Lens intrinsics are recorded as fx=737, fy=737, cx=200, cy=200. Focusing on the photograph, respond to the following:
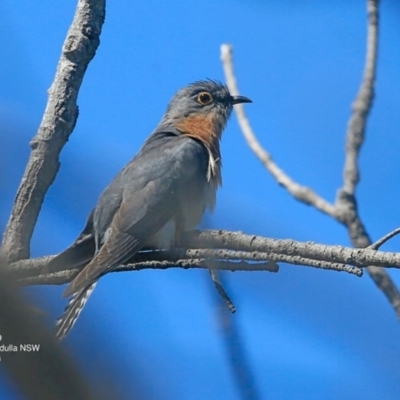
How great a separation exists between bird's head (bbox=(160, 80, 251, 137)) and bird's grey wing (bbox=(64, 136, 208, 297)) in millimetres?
841

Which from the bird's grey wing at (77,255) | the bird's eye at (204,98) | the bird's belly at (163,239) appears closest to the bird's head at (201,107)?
the bird's eye at (204,98)

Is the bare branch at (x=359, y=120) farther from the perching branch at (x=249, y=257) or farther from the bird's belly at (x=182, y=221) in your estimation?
the bird's belly at (x=182, y=221)

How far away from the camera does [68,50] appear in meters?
4.54

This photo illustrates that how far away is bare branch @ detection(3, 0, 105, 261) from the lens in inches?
171

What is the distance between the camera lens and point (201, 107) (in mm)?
7430

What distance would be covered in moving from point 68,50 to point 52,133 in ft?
1.73

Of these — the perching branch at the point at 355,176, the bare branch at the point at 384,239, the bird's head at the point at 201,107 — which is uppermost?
the bird's head at the point at 201,107

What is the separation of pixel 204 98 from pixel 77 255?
3.22 m

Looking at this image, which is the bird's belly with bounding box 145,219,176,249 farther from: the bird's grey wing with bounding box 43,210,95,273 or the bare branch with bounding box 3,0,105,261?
the bare branch with bounding box 3,0,105,261

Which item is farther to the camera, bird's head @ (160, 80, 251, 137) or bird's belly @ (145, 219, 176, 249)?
bird's head @ (160, 80, 251, 137)

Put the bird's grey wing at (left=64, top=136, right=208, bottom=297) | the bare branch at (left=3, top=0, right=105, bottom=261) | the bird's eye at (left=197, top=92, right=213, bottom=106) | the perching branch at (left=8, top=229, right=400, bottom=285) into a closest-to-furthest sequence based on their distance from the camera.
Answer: the perching branch at (left=8, top=229, right=400, bottom=285), the bare branch at (left=3, top=0, right=105, bottom=261), the bird's grey wing at (left=64, top=136, right=208, bottom=297), the bird's eye at (left=197, top=92, right=213, bottom=106)

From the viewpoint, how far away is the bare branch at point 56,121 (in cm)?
434

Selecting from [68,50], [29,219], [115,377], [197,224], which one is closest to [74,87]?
[68,50]

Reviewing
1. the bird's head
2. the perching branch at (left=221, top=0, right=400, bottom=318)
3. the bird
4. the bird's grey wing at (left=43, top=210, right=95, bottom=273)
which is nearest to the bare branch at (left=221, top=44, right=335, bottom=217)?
the perching branch at (left=221, top=0, right=400, bottom=318)
